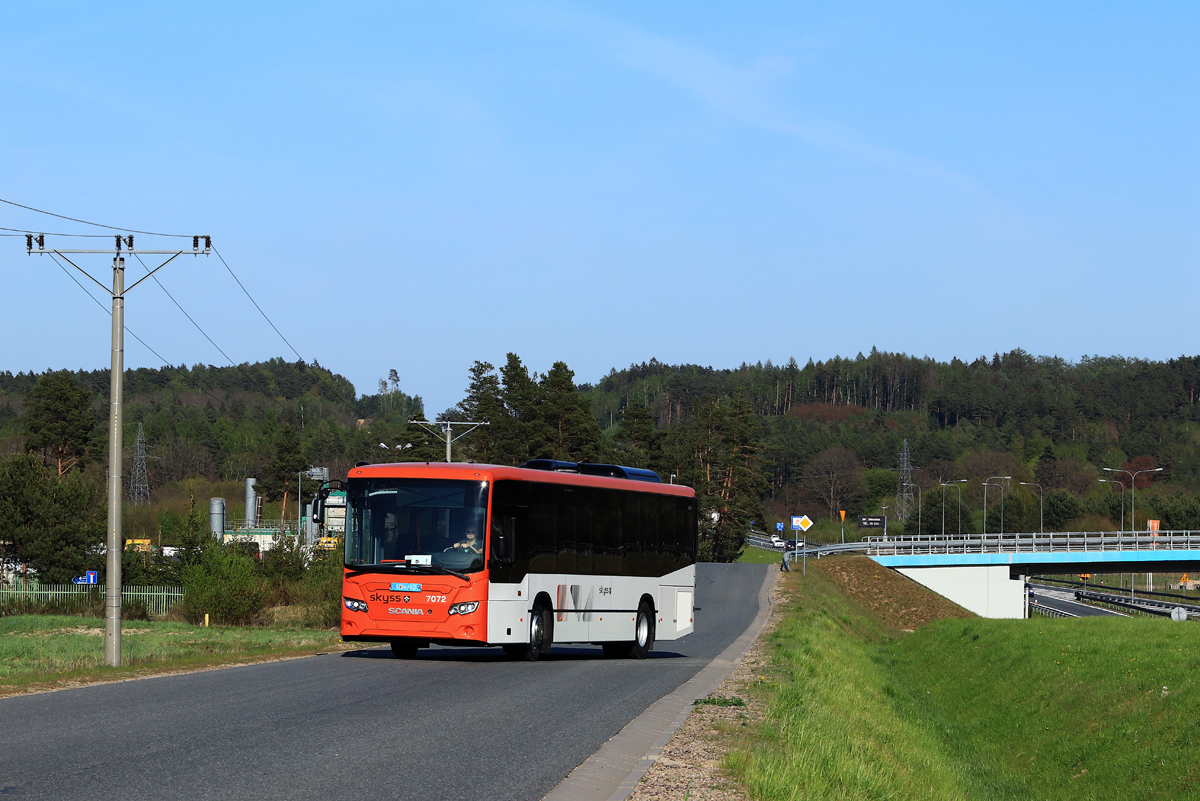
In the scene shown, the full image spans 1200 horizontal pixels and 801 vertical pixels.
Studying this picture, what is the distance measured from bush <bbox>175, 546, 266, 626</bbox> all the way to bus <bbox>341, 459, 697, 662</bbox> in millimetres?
22564

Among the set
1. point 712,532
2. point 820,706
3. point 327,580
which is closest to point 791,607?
point 327,580

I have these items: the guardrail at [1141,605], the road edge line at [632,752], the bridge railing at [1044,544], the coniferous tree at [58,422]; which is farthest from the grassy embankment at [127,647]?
the guardrail at [1141,605]

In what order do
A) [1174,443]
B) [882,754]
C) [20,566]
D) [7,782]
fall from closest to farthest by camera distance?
[7,782] → [882,754] → [20,566] → [1174,443]

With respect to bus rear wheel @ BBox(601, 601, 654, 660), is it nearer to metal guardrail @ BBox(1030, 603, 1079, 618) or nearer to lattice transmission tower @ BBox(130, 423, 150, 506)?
metal guardrail @ BBox(1030, 603, 1079, 618)

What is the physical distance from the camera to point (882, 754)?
44.1 ft

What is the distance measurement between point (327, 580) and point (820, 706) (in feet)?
93.9

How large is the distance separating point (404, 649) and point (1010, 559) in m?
66.9

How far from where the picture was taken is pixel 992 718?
28.5 metres

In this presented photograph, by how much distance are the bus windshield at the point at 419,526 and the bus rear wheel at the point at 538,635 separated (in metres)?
1.91

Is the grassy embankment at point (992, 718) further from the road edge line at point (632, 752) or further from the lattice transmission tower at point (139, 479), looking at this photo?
the lattice transmission tower at point (139, 479)

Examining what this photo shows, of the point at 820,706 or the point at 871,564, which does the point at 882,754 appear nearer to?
the point at 820,706

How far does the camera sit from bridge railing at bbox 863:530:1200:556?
274 ft

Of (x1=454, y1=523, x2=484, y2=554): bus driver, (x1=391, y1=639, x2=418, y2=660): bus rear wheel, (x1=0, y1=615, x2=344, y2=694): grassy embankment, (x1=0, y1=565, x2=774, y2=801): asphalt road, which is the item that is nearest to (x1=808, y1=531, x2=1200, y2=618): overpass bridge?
(x1=0, y1=615, x2=344, y2=694): grassy embankment

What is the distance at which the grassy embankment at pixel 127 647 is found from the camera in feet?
58.9
